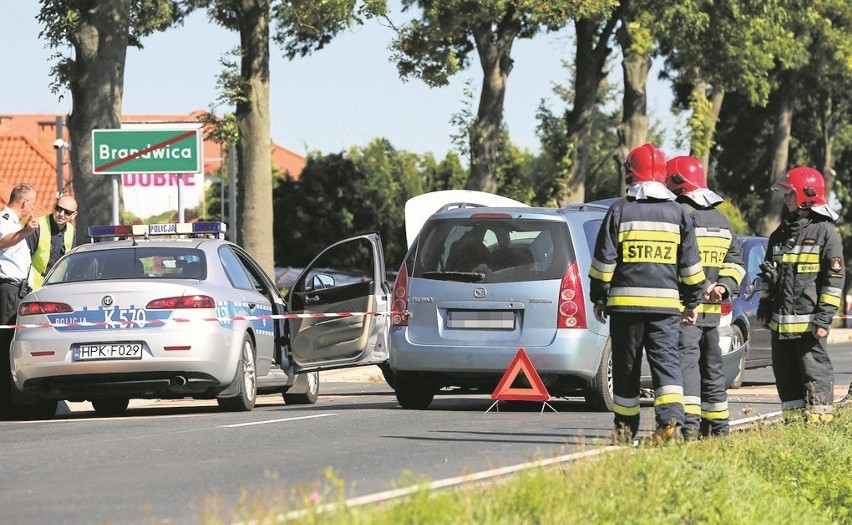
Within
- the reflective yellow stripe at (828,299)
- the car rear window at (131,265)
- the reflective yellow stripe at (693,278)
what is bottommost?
the reflective yellow stripe at (828,299)

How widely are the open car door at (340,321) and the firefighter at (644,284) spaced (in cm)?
590

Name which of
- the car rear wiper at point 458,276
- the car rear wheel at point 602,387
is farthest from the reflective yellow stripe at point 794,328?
the car rear wiper at point 458,276

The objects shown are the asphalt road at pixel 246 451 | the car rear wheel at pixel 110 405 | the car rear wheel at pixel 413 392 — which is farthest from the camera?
the car rear wheel at pixel 110 405

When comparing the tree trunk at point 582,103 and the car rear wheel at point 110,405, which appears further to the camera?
the tree trunk at point 582,103

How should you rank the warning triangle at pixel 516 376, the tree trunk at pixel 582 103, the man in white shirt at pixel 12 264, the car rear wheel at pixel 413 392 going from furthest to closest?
the tree trunk at pixel 582 103 < the man in white shirt at pixel 12 264 < the car rear wheel at pixel 413 392 < the warning triangle at pixel 516 376

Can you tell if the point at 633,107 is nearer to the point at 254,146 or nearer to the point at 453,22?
the point at 453,22

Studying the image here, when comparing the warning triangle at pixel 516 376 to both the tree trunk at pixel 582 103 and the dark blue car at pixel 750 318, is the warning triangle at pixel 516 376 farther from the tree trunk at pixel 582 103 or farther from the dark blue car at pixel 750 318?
the tree trunk at pixel 582 103

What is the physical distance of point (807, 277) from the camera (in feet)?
40.7

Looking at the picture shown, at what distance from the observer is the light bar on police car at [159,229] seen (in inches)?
625

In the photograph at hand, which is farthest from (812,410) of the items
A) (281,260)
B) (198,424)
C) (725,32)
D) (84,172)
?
(281,260)

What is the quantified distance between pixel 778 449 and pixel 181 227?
284 inches

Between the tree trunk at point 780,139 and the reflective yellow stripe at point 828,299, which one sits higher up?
the tree trunk at point 780,139

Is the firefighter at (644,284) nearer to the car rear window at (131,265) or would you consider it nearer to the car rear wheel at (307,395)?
the car rear window at (131,265)

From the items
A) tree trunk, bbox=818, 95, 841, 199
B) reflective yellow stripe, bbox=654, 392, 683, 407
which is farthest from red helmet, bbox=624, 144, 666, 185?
tree trunk, bbox=818, 95, 841, 199
